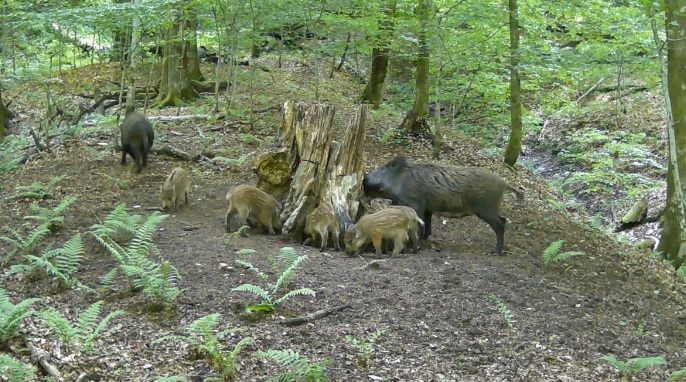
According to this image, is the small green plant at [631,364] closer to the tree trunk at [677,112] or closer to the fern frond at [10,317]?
the tree trunk at [677,112]

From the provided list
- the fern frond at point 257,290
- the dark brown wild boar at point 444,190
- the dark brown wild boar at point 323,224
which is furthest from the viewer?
the dark brown wild boar at point 444,190

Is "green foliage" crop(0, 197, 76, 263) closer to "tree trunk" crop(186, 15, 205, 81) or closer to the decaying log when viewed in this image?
"tree trunk" crop(186, 15, 205, 81)

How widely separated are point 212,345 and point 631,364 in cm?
370

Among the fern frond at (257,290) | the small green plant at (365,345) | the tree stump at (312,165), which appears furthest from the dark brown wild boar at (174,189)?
the small green plant at (365,345)

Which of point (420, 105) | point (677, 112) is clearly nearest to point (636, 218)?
point (420, 105)

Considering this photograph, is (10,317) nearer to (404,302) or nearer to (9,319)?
(9,319)

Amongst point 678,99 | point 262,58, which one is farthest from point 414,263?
point 262,58

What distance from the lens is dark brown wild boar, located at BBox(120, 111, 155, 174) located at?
11781 mm

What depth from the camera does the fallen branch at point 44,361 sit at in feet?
16.1

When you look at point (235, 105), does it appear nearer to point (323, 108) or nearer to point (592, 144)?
point (323, 108)

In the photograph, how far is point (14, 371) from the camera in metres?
4.55

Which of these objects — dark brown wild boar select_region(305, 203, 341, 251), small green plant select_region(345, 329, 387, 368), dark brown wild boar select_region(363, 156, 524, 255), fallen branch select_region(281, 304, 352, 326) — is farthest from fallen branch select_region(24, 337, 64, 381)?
dark brown wild boar select_region(363, 156, 524, 255)

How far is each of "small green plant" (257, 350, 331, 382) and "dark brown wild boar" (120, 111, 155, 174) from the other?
7471 mm

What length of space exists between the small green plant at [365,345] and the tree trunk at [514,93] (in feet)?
25.1
